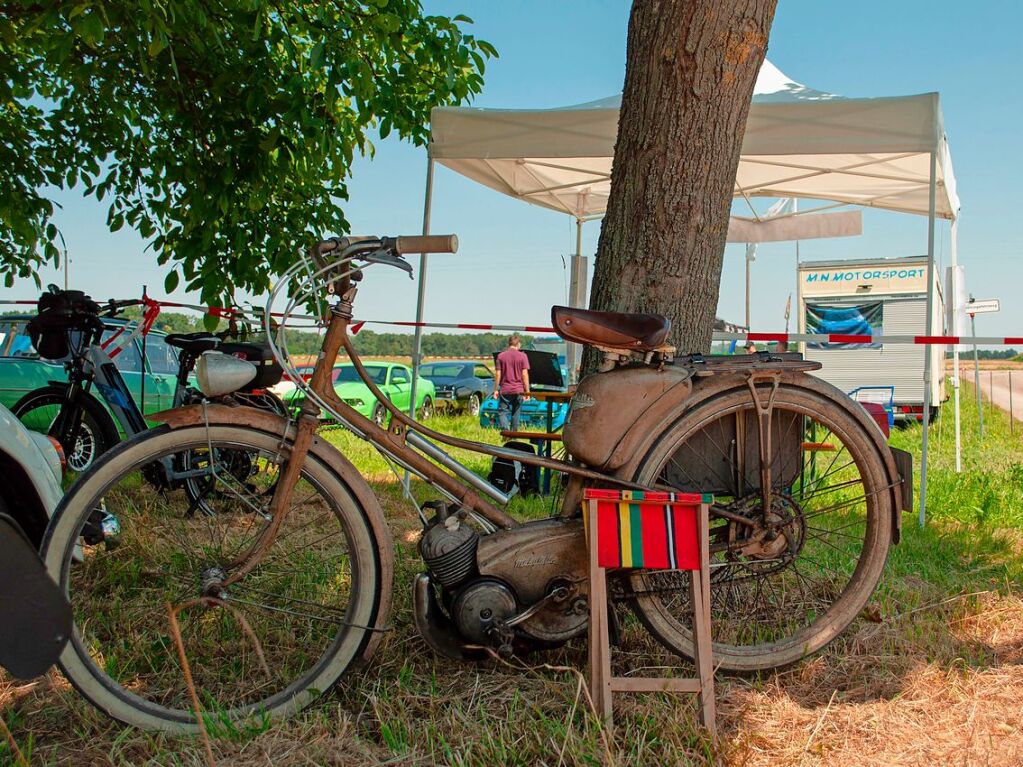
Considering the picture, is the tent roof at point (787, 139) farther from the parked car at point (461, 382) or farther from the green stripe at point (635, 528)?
the parked car at point (461, 382)

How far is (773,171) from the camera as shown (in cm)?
801

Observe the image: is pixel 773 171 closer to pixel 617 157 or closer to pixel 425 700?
pixel 617 157

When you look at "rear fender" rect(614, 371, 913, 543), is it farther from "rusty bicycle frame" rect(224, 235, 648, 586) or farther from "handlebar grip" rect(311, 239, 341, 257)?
"handlebar grip" rect(311, 239, 341, 257)

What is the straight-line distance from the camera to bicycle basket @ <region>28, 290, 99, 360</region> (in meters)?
5.02

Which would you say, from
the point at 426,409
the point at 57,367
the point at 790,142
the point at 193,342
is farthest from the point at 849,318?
the point at 193,342

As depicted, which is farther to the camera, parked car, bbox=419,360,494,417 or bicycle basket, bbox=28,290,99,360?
parked car, bbox=419,360,494,417

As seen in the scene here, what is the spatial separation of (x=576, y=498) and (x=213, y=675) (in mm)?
1285

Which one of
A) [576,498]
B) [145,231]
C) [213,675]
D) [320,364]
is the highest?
[145,231]

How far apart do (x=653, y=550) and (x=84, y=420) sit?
435cm

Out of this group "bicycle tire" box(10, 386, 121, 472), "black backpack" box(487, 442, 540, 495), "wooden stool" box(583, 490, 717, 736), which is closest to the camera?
"wooden stool" box(583, 490, 717, 736)

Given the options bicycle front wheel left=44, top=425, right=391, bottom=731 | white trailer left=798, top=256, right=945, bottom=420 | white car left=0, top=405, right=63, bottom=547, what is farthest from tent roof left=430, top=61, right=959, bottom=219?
white trailer left=798, top=256, right=945, bottom=420

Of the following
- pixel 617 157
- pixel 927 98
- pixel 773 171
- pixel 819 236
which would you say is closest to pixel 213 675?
Answer: pixel 617 157

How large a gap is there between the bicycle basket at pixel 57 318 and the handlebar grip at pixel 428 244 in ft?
11.3

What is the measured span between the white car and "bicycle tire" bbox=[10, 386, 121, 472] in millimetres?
2737
